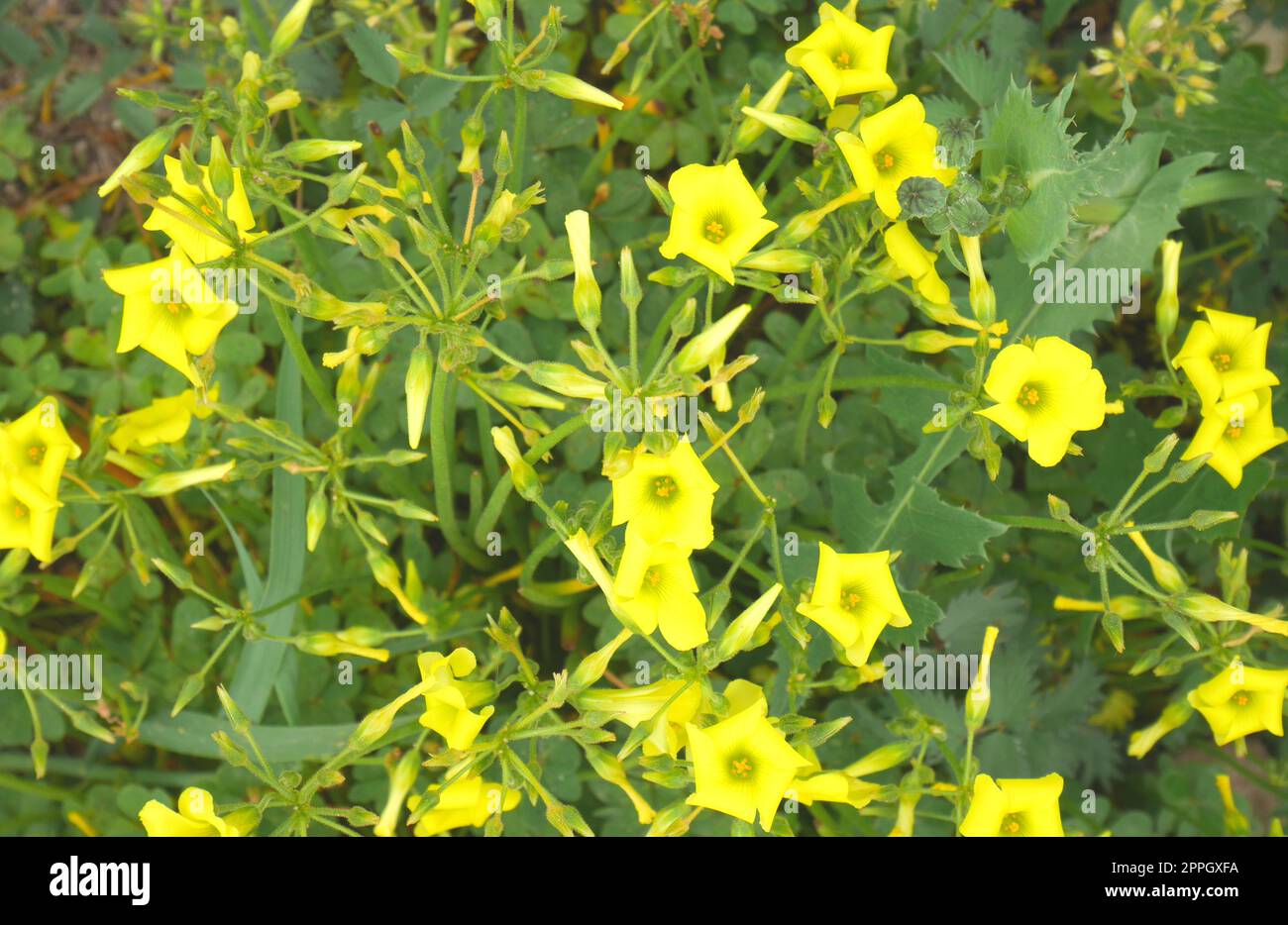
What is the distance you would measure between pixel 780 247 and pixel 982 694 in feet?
3.23

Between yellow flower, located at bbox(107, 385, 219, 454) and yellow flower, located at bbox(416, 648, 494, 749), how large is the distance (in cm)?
90

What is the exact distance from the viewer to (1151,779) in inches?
126

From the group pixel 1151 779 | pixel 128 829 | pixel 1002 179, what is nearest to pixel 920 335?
pixel 1002 179

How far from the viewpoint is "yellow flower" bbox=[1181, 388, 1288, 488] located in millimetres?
2242

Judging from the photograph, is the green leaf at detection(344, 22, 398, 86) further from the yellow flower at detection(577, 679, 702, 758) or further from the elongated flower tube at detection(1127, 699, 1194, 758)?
the elongated flower tube at detection(1127, 699, 1194, 758)

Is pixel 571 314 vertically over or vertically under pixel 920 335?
over

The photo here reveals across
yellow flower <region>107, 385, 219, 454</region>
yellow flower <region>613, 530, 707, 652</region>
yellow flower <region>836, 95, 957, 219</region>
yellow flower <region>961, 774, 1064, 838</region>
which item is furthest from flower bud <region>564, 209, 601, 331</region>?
yellow flower <region>961, 774, 1064, 838</region>

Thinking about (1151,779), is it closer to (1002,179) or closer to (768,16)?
(1002,179)

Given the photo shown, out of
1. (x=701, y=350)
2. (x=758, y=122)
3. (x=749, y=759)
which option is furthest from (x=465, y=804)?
(x=758, y=122)

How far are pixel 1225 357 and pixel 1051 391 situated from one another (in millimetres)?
654

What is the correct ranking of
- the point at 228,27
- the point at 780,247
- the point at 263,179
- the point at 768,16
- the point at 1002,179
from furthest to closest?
the point at 768,16
the point at 228,27
the point at 1002,179
the point at 780,247
the point at 263,179

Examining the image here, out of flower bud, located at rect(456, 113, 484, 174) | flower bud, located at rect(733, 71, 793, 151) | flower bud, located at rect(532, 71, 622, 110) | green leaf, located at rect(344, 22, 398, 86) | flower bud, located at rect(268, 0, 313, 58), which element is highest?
green leaf, located at rect(344, 22, 398, 86)

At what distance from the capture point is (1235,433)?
91.1 inches

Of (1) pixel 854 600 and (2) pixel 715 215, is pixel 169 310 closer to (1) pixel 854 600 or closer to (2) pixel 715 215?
(2) pixel 715 215
